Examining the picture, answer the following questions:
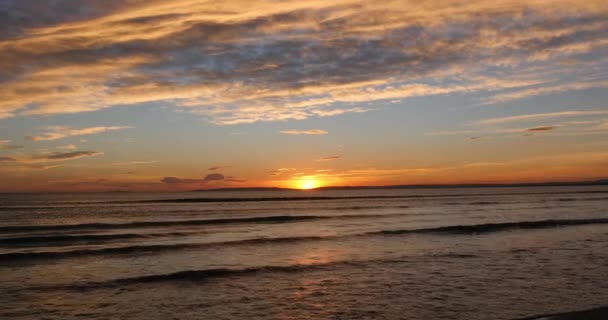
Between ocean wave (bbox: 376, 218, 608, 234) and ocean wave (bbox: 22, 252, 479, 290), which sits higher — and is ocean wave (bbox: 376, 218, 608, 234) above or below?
below

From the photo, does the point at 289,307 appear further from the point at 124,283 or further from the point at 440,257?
the point at 440,257

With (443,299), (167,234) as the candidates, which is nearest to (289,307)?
(443,299)

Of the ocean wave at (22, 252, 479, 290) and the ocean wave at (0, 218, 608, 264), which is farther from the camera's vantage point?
the ocean wave at (0, 218, 608, 264)

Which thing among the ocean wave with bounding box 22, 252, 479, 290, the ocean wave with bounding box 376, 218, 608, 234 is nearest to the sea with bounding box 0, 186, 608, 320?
the ocean wave with bounding box 22, 252, 479, 290

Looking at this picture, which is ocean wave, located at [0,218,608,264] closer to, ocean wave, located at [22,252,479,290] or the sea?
the sea

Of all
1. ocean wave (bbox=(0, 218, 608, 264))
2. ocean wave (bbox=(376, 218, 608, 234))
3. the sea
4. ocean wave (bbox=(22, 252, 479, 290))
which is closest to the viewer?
the sea

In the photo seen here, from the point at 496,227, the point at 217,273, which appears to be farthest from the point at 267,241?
the point at 496,227

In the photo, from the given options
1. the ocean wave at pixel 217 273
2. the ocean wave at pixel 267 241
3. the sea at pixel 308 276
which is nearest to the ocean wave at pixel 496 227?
the ocean wave at pixel 267 241

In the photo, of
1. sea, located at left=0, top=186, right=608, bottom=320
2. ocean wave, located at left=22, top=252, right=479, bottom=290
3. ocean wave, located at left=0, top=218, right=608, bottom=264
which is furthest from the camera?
ocean wave, located at left=0, top=218, right=608, bottom=264

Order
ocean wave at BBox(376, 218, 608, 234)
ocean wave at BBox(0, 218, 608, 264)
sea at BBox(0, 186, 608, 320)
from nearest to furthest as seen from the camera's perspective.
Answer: sea at BBox(0, 186, 608, 320)
ocean wave at BBox(0, 218, 608, 264)
ocean wave at BBox(376, 218, 608, 234)

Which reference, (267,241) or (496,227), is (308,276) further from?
(496,227)

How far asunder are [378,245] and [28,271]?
15578mm

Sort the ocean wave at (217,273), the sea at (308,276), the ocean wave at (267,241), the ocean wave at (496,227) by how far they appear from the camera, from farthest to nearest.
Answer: the ocean wave at (496,227)
the ocean wave at (267,241)
the ocean wave at (217,273)
the sea at (308,276)

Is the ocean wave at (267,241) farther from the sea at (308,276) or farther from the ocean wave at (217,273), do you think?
the ocean wave at (217,273)
